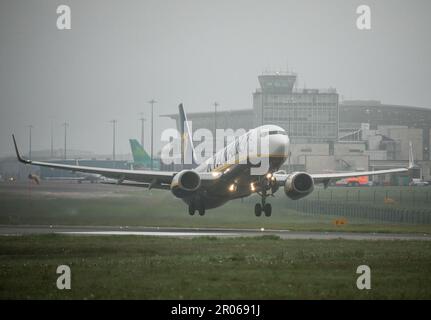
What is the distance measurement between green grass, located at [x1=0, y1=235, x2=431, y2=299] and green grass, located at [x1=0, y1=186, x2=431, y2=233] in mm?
14970

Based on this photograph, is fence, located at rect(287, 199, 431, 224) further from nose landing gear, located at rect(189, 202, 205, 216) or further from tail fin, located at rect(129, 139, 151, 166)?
tail fin, located at rect(129, 139, 151, 166)

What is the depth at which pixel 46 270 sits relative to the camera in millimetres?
28453

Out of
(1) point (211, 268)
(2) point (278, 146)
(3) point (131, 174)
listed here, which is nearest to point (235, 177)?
(2) point (278, 146)

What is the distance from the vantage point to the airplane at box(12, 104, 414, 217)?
165ft

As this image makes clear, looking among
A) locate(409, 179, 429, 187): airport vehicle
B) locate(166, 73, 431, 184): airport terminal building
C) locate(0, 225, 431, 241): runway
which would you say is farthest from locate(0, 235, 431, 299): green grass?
locate(166, 73, 431, 184): airport terminal building

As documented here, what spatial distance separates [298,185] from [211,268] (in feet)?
86.0

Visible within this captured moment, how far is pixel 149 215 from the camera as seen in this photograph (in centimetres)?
5944

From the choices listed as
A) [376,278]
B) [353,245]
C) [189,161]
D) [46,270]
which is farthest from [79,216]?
[376,278]

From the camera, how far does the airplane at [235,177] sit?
50406mm

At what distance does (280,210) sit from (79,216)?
1751 cm

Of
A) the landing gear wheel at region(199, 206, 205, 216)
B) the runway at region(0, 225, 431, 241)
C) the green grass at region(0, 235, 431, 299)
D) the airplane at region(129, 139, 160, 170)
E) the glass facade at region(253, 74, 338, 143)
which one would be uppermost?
the glass facade at region(253, 74, 338, 143)

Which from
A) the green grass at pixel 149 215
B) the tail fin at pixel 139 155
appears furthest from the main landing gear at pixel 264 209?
the tail fin at pixel 139 155

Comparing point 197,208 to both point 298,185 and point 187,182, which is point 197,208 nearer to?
point 187,182

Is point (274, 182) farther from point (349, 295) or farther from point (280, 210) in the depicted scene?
point (349, 295)
